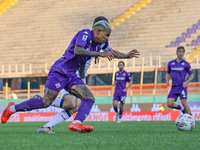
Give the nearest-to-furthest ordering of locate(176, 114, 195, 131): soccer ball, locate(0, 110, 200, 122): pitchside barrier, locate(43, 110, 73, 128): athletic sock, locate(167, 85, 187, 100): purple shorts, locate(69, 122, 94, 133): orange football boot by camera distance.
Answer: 1. locate(69, 122, 94, 133): orange football boot
2. locate(43, 110, 73, 128): athletic sock
3. locate(176, 114, 195, 131): soccer ball
4. locate(167, 85, 187, 100): purple shorts
5. locate(0, 110, 200, 122): pitchside barrier

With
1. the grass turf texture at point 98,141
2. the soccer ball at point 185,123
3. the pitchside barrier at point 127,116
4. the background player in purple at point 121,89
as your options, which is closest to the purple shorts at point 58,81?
the grass turf texture at point 98,141

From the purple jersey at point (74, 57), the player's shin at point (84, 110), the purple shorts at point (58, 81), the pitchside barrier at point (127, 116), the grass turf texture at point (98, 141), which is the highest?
the purple jersey at point (74, 57)

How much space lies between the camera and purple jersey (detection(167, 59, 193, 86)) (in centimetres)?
885

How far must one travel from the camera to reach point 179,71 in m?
8.93

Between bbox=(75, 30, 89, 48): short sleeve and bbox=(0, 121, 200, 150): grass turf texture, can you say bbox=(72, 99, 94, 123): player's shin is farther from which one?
bbox=(75, 30, 89, 48): short sleeve

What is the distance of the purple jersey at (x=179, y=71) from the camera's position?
8847 millimetres

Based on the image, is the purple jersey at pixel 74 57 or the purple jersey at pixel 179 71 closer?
the purple jersey at pixel 74 57

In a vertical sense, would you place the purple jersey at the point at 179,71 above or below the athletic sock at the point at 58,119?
above

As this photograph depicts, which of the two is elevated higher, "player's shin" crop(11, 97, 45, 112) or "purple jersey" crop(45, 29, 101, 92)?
"purple jersey" crop(45, 29, 101, 92)

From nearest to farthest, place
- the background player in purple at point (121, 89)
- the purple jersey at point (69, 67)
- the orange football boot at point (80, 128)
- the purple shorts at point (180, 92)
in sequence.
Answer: the orange football boot at point (80, 128), the purple jersey at point (69, 67), the purple shorts at point (180, 92), the background player in purple at point (121, 89)

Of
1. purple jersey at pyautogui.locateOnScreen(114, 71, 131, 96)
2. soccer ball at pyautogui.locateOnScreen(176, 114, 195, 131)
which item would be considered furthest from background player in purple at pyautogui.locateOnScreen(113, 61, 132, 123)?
soccer ball at pyautogui.locateOnScreen(176, 114, 195, 131)

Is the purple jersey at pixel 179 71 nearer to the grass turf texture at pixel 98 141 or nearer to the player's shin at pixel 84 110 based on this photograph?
the grass turf texture at pixel 98 141

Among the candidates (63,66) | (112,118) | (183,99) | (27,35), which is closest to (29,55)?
(27,35)

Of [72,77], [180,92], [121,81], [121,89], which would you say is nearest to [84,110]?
[72,77]
